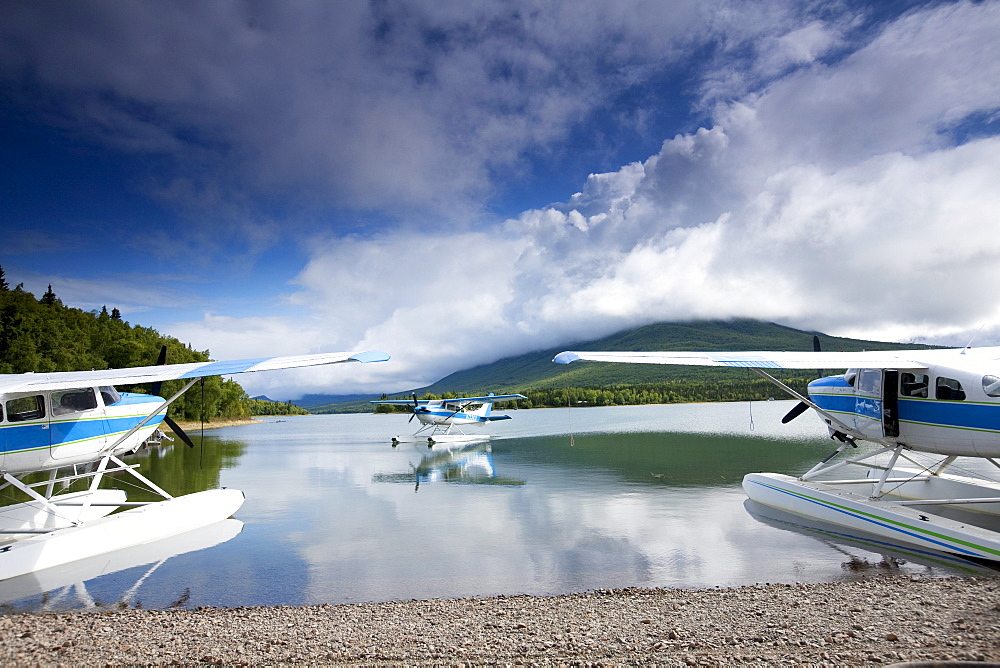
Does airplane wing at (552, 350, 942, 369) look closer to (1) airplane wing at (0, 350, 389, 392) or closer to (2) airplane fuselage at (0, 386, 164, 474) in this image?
(1) airplane wing at (0, 350, 389, 392)

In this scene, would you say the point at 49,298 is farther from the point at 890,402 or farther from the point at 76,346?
the point at 890,402

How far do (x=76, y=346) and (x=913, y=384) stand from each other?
5485cm

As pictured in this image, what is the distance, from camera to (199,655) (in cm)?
442

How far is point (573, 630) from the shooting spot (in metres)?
4.70

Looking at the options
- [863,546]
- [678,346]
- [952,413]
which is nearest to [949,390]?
[952,413]

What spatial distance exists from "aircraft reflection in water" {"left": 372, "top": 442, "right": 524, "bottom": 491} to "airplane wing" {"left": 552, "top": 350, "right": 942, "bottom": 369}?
7.95 metres

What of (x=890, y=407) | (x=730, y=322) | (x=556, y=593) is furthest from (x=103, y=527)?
(x=730, y=322)

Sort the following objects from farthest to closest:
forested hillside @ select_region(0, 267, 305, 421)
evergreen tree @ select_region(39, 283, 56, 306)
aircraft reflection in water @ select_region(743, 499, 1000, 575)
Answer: evergreen tree @ select_region(39, 283, 56, 306), forested hillside @ select_region(0, 267, 305, 421), aircraft reflection in water @ select_region(743, 499, 1000, 575)

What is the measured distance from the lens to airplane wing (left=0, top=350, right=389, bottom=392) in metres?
8.01

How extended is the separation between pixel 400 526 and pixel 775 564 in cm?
640

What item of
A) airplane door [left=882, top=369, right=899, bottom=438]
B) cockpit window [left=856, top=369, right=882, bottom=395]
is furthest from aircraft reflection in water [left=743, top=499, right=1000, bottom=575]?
cockpit window [left=856, top=369, right=882, bottom=395]

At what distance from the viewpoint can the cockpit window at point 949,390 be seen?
8.09 m

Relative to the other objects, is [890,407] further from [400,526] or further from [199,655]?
[199,655]

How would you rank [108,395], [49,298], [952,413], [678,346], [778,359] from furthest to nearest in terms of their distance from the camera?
[678,346]
[49,298]
[108,395]
[778,359]
[952,413]
